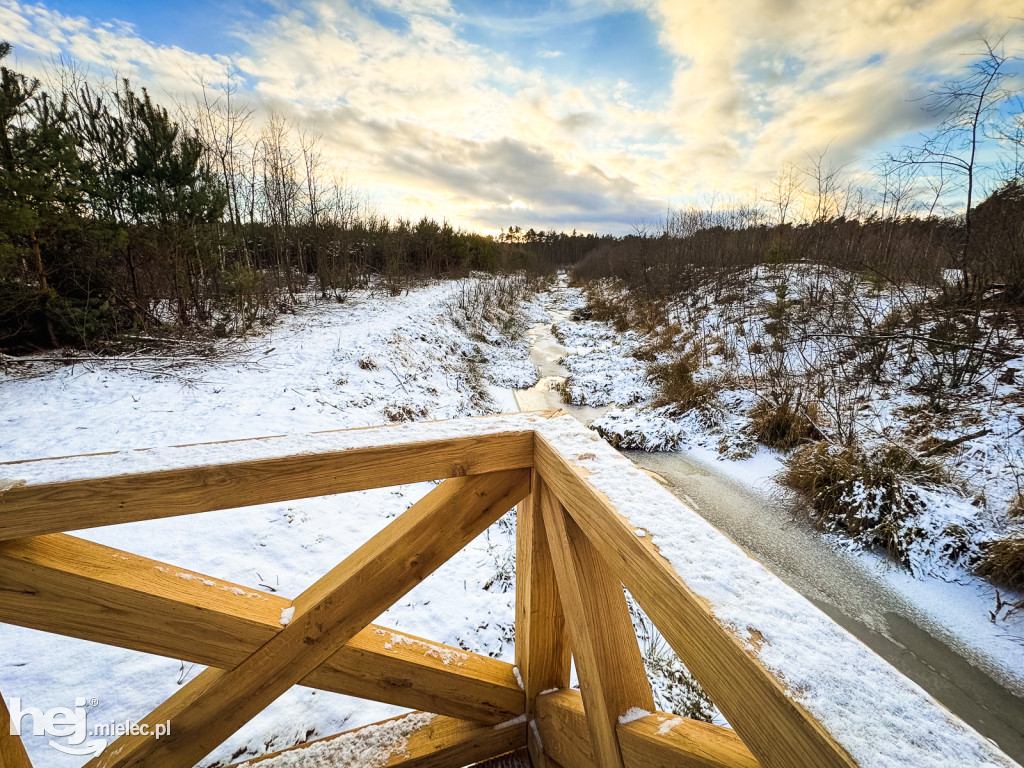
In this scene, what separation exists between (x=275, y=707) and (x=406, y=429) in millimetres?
2302

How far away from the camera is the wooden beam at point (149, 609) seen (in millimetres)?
989

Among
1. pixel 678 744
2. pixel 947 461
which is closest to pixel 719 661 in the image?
pixel 678 744

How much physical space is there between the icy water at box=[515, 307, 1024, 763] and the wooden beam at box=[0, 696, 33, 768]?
7.74ft

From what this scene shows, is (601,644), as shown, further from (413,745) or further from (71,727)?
(71,727)

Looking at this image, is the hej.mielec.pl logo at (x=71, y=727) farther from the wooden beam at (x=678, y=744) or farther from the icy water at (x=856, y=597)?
the icy water at (x=856, y=597)

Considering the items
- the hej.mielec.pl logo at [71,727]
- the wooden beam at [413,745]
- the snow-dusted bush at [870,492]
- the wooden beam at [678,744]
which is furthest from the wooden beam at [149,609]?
the snow-dusted bush at [870,492]

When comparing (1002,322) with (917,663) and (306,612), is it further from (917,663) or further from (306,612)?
(306,612)

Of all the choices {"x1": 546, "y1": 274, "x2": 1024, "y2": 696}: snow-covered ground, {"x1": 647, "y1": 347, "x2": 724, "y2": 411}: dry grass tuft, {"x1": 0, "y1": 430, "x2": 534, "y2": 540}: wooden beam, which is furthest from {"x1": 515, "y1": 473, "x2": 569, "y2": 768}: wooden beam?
{"x1": 647, "y1": 347, "x2": 724, "y2": 411}: dry grass tuft

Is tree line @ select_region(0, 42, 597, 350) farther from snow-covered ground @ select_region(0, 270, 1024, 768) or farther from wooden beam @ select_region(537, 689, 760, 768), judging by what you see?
wooden beam @ select_region(537, 689, 760, 768)

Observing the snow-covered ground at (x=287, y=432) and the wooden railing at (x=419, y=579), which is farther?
the snow-covered ground at (x=287, y=432)

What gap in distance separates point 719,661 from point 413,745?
1.55 m

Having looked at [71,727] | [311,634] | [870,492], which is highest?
[311,634]

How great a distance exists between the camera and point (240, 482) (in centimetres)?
110

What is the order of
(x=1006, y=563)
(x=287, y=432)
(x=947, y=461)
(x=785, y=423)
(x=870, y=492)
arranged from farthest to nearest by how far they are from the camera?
(x=785, y=423)
(x=287, y=432)
(x=947, y=461)
(x=870, y=492)
(x=1006, y=563)
